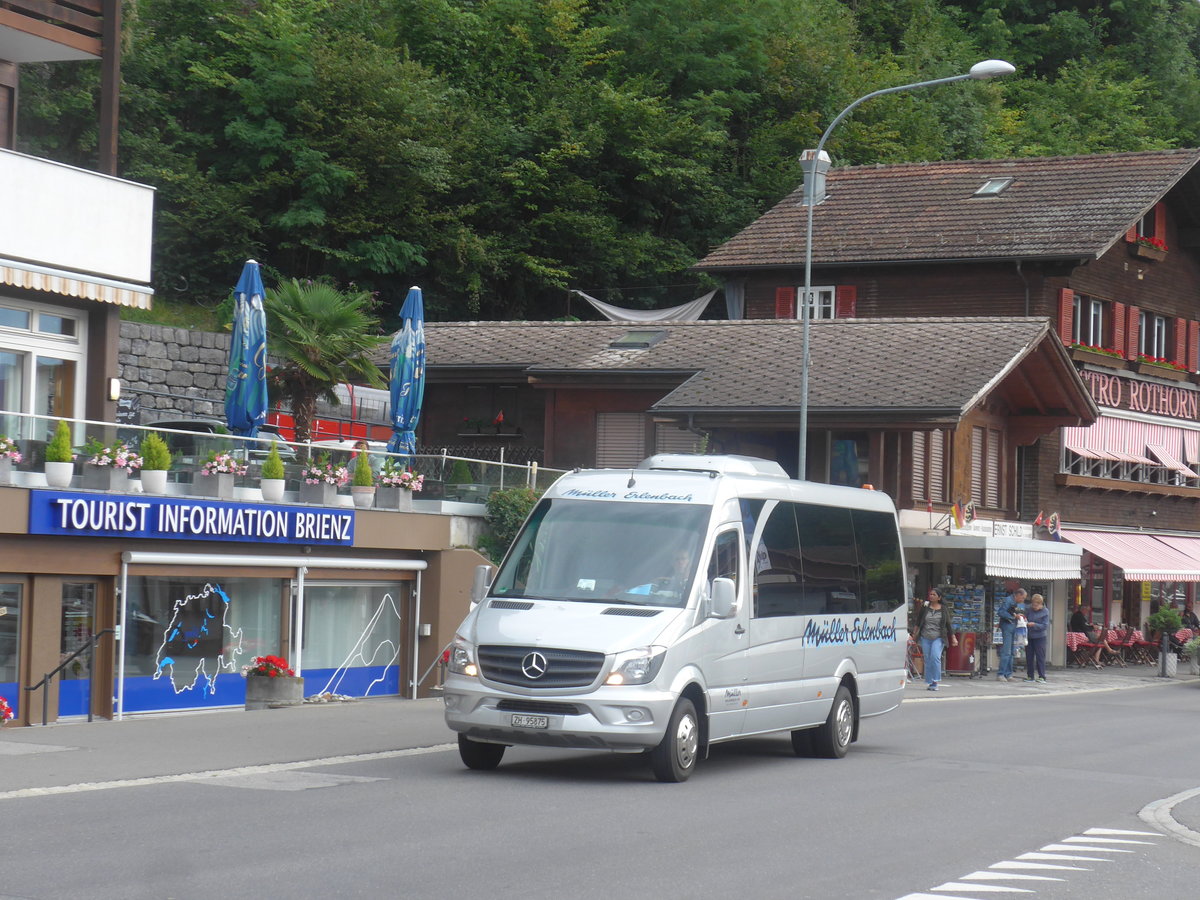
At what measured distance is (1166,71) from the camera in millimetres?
71812

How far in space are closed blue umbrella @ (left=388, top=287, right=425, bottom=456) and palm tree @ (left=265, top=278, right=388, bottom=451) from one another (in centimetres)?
80

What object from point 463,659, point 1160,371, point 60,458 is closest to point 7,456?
point 60,458

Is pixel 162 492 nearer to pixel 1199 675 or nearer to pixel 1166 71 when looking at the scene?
pixel 1199 675

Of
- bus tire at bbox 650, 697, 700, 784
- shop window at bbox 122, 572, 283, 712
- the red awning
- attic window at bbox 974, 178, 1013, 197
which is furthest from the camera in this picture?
attic window at bbox 974, 178, 1013, 197

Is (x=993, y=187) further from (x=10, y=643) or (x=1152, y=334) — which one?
(x=10, y=643)

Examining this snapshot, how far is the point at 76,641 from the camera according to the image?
63.7ft

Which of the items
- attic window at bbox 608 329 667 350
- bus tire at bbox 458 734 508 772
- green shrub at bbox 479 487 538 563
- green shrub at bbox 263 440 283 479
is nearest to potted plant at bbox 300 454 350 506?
green shrub at bbox 263 440 283 479

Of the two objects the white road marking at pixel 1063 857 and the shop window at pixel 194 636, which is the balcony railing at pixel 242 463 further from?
the white road marking at pixel 1063 857

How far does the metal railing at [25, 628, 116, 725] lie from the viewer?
1862 centimetres

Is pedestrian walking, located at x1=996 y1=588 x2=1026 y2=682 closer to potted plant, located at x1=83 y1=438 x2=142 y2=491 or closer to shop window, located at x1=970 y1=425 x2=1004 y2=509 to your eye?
shop window, located at x1=970 y1=425 x2=1004 y2=509

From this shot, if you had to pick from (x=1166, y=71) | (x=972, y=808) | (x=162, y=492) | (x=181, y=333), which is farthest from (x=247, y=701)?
(x=1166, y=71)

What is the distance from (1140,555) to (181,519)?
27.9 meters

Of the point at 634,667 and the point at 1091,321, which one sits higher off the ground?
the point at 1091,321

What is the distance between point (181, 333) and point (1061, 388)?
19.0 m
